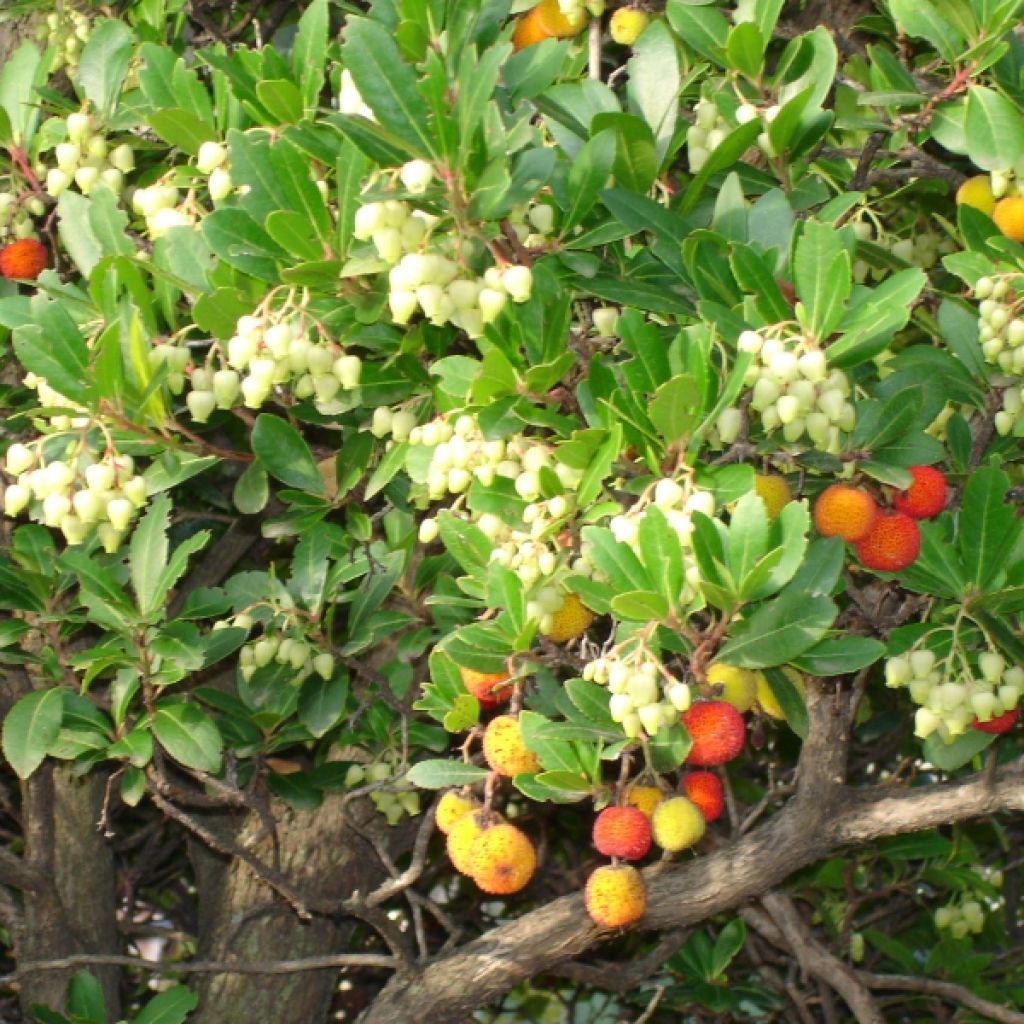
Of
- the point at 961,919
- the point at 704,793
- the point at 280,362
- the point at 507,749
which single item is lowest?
the point at 961,919

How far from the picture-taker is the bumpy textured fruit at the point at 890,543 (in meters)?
1.96

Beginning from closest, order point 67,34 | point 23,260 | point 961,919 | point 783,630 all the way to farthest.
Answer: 1. point 783,630
2. point 23,260
3. point 67,34
4. point 961,919

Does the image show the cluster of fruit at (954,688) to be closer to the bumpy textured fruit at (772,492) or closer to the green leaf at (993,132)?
the bumpy textured fruit at (772,492)

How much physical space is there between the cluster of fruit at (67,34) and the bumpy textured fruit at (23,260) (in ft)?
1.12

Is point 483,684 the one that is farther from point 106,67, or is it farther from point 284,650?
point 106,67

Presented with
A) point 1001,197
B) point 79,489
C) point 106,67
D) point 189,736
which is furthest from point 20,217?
point 1001,197

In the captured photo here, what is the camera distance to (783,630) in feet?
6.06

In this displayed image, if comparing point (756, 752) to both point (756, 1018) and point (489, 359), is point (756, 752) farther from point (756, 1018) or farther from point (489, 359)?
point (489, 359)

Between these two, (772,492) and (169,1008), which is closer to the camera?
(772,492)

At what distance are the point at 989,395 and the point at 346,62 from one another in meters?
1.12

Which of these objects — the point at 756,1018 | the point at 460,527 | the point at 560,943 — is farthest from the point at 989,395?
the point at 756,1018

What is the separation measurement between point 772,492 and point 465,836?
0.66 meters

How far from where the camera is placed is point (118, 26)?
251cm

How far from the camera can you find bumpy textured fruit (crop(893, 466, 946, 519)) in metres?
2.04
